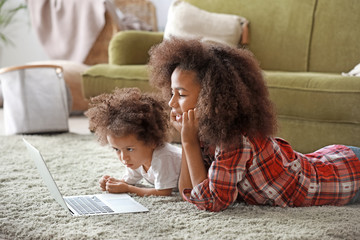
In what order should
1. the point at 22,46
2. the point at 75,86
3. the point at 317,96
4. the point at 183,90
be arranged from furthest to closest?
the point at 22,46
the point at 75,86
the point at 317,96
the point at 183,90

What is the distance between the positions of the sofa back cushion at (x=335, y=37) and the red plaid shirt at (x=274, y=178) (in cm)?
123

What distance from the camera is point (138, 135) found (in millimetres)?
1574

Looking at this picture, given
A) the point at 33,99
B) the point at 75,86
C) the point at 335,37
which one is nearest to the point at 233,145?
the point at 335,37

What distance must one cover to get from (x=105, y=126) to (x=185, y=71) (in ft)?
1.05

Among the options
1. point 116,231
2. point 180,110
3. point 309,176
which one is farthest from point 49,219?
point 309,176

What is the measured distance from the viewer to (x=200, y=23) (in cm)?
290

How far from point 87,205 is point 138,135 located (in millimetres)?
261

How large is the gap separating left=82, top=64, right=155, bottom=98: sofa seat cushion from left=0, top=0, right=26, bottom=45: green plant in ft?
6.85

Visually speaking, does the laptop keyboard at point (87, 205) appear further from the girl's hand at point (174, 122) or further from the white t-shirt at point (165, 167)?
the girl's hand at point (174, 122)

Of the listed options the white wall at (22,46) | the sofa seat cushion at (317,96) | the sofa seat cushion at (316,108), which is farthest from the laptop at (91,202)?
the white wall at (22,46)

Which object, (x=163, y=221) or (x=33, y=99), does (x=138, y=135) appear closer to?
(x=163, y=221)

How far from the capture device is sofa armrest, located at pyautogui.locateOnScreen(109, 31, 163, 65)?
9.53 ft

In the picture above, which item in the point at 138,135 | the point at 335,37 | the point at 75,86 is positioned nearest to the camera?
the point at 138,135

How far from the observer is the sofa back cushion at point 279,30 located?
283 centimetres
